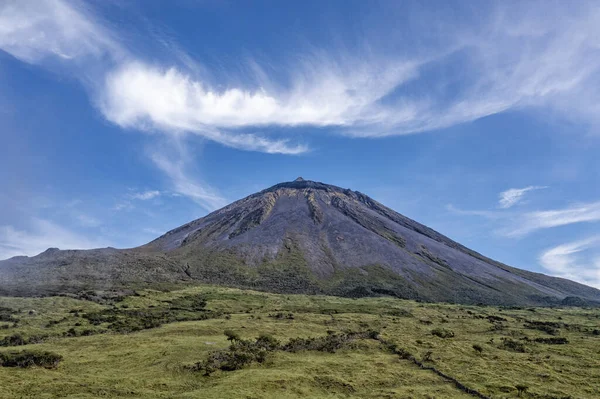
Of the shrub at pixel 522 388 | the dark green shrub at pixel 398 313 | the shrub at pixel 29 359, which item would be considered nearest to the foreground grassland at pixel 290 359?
the shrub at pixel 522 388

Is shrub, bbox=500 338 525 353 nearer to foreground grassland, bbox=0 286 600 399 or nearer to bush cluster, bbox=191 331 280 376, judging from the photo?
foreground grassland, bbox=0 286 600 399

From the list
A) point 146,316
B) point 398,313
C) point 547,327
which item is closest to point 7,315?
point 146,316

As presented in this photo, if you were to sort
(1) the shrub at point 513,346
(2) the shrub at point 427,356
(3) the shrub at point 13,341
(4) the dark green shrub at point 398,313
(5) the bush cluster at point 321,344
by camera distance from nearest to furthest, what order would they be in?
(2) the shrub at point 427,356 → (5) the bush cluster at point 321,344 → (3) the shrub at point 13,341 → (1) the shrub at point 513,346 → (4) the dark green shrub at point 398,313

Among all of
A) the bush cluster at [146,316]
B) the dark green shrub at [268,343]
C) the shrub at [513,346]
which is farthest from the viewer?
the bush cluster at [146,316]

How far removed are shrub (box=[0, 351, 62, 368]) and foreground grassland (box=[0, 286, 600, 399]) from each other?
1.03 meters

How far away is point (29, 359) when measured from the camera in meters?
36.2

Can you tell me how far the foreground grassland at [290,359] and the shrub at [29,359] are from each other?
1.03 meters

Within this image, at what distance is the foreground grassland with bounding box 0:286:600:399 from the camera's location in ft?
103

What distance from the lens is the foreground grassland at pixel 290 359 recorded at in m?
31.4

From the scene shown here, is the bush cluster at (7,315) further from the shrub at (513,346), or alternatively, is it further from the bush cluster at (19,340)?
the shrub at (513,346)

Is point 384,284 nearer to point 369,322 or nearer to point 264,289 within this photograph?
point 264,289

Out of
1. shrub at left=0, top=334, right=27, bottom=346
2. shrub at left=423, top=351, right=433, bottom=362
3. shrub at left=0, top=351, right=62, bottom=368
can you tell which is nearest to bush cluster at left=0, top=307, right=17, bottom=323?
shrub at left=0, top=334, right=27, bottom=346

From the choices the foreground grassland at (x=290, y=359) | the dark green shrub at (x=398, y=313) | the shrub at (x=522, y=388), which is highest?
the dark green shrub at (x=398, y=313)

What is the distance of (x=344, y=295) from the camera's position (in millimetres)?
148625
